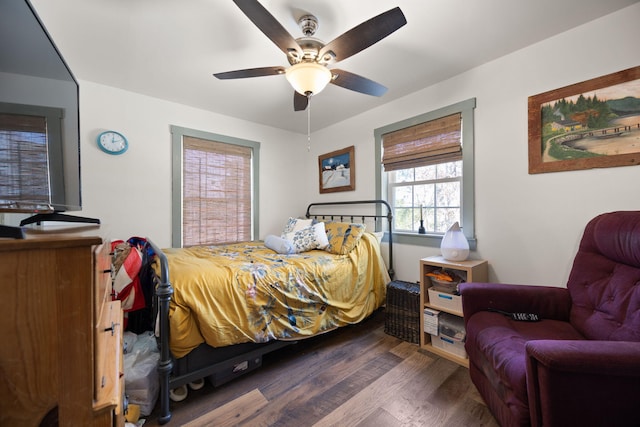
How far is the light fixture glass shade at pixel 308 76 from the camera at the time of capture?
1.53 metres

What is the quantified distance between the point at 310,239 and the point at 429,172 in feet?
4.68

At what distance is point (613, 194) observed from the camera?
5.14ft

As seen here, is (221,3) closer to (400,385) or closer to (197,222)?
(197,222)

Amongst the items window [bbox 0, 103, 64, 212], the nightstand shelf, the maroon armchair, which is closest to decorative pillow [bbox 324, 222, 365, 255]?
the nightstand shelf

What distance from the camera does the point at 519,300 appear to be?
155 centimetres

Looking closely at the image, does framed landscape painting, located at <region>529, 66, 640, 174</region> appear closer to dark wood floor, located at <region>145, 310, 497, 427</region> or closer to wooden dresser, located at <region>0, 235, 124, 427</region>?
dark wood floor, located at <region>145, 310, 497, 427</region>

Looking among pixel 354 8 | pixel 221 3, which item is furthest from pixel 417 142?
pixel 221 3

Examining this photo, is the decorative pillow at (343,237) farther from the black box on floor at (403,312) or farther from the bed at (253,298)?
the black box on floor at (403,312)

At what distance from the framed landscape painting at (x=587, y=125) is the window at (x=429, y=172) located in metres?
0.47

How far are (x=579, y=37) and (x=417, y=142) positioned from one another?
1.24 metres

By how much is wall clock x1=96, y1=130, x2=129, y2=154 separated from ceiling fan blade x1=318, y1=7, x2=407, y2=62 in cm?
227

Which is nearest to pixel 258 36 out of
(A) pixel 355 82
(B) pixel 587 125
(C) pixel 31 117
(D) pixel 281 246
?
(A) pixel 355 82

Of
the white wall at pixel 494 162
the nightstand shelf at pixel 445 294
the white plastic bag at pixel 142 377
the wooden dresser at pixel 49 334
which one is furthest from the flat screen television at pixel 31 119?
the nightstand shelf at pixel 445 294

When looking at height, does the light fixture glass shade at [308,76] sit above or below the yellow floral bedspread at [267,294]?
above
